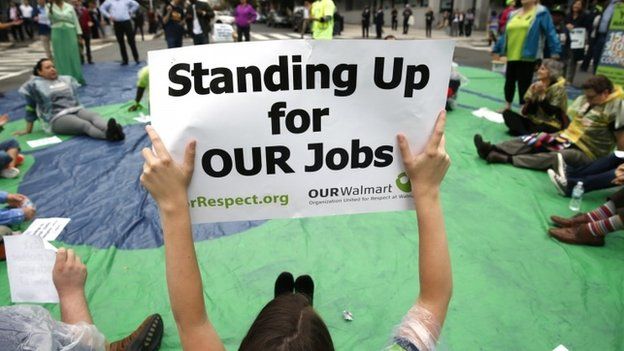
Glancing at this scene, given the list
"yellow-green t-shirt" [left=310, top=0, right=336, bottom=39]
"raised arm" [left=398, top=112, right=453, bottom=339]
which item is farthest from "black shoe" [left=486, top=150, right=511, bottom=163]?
"yellow-green t-shirt" [left=310, top=0, right=336, bottom=39]

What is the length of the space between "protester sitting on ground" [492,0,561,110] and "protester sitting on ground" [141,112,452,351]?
5005mm

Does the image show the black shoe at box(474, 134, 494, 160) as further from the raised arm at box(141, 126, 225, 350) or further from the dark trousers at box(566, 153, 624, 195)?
the raised arm at box(141, 126, 225, 350)

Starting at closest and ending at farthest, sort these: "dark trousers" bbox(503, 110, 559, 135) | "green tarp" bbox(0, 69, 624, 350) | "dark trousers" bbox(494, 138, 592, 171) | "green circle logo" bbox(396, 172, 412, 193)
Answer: "green circle logo" bbox(396, 172, 412, 193) → "green tarp" bbox(0, 69, 624, 350) → "dark trousers" bbox(494, 138, 592, 171) → "dark trousers" bbox(503, 110, 559, 135)

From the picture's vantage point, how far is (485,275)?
2.67 metres

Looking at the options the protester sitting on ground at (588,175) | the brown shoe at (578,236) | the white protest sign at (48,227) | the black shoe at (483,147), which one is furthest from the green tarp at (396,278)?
the black shoe at (483,147)

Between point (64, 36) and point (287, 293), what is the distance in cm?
867

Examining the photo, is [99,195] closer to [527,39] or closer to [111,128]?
[111,128]

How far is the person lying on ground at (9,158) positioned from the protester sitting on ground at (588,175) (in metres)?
5.57

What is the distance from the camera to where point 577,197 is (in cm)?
349

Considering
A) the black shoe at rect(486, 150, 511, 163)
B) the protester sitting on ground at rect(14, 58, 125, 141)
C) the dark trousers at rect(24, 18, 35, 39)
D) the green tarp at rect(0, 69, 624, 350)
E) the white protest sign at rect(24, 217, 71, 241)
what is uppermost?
the dark trousers at rect(24, 18, 35, 39)

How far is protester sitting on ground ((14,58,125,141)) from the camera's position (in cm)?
503

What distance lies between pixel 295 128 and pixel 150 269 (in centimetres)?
209

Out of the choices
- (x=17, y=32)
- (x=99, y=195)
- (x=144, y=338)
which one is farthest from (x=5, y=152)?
(x=17, y=32)

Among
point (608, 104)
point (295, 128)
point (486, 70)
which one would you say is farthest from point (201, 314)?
point (486, 70)
